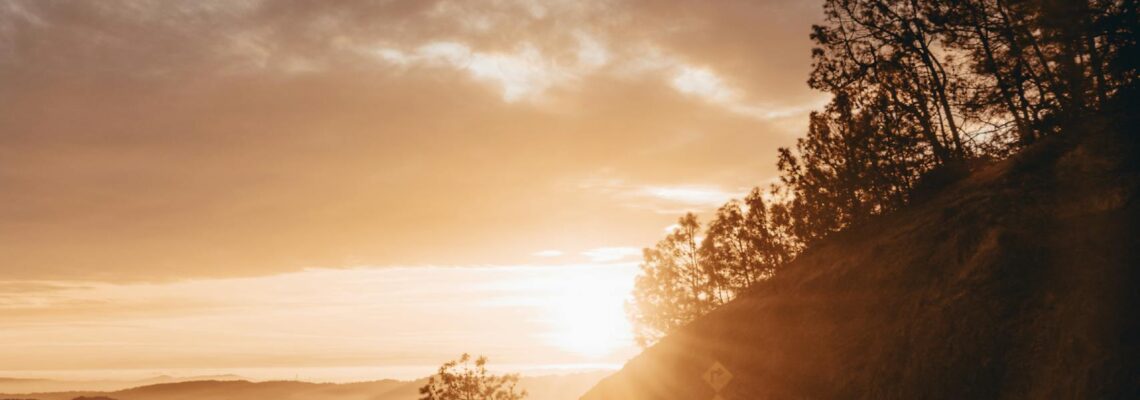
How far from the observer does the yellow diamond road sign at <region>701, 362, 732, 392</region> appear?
19859mm

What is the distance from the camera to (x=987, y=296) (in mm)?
16016

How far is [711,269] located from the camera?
55.3 metres

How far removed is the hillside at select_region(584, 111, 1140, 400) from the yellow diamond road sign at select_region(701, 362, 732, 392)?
8.98 feet

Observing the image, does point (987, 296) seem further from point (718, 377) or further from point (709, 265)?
point (709, 265)

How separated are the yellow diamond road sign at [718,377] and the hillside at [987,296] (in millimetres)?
2738

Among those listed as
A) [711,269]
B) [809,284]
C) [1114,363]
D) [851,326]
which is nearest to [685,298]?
[711,269]

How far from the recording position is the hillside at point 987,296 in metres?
13.8

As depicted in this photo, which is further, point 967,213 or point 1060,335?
point 967,213

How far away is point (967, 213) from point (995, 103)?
7.45 metres

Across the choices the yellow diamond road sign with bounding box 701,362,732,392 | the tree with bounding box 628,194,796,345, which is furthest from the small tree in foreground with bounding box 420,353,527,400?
the yellow diamond road sign with bounding box 701,362,732,392

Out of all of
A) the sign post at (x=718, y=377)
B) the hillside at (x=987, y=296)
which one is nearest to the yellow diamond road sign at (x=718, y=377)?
the sign post at (x=718, y=377)

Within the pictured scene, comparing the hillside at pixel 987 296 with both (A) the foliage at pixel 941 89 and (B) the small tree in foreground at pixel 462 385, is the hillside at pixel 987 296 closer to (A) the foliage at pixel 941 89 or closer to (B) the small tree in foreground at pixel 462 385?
(A) the foliage at pixel 941 89

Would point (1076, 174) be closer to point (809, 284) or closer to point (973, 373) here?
point (973, 373)

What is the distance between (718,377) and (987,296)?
24.5 ft
